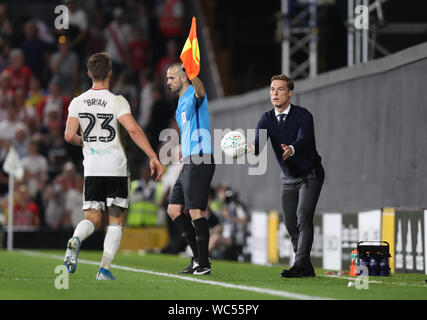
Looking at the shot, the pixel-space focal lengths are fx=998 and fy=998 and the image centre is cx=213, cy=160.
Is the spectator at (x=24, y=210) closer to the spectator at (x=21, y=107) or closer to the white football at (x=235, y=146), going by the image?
the spectator at (x=21, y=107)

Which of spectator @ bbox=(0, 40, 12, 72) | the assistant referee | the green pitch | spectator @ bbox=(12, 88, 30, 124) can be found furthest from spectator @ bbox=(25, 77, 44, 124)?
the assistant referee

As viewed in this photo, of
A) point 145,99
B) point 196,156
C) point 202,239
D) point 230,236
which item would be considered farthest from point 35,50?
point 202,239

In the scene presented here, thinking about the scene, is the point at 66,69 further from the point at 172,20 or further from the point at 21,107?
the point at 172,20

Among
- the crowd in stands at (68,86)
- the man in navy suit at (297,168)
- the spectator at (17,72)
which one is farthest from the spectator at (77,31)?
the man in navy suit at (297,168)

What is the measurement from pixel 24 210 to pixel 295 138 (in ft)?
40.4

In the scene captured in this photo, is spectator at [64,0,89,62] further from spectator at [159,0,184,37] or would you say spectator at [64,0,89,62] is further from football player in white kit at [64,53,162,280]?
football player in white kit at [64,53,162,280]

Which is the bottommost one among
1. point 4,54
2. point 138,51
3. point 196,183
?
point 196,183

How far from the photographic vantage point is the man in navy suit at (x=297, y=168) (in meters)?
10.9

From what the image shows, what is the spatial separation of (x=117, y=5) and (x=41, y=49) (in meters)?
3.11

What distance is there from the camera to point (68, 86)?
25594 millimetres

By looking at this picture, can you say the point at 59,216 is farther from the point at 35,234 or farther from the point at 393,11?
the point at 393,11

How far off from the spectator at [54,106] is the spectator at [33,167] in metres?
1.07

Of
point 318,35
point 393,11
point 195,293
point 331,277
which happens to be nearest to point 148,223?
point 318,35

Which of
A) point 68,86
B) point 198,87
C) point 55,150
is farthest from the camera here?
point 68,86
